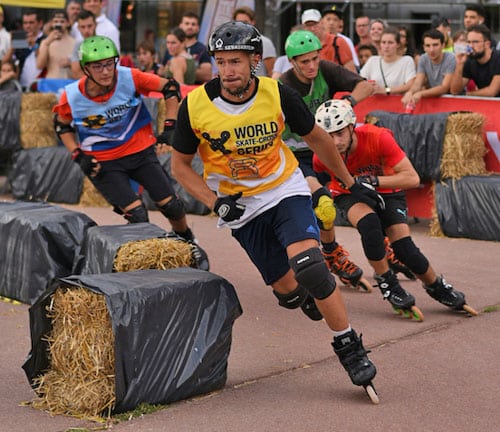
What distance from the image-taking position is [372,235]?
7.54 metres

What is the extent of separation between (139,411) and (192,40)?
8.90m

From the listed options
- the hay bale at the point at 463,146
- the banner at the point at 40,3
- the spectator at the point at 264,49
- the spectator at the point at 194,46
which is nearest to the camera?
the hay bale at the point at 463,146

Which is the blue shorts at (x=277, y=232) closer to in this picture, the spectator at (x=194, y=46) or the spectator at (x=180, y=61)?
the spectator at (x=180, y=61)

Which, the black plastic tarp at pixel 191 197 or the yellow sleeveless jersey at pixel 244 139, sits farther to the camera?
the black plastic tarp at pixel 191 197

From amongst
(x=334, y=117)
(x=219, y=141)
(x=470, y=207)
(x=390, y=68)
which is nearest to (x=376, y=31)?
(x=390, y=68)

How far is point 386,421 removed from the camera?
530 centimetres

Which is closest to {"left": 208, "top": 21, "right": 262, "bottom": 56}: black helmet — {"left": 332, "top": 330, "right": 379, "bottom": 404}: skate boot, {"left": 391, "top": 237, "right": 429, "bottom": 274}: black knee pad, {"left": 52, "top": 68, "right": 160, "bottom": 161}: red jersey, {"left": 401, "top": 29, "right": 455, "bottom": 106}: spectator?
{"left": 332, "top": 330, "right": 379, "bottom": 404}: skate boot

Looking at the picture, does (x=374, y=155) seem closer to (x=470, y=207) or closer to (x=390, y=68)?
(x=470, y=207)

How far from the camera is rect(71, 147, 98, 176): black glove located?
8.47 m

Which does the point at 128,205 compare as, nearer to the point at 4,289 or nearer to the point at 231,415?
the point at 4,289

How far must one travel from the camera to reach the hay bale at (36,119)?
46.5 ft

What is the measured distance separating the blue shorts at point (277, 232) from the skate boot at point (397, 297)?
4.77 ft

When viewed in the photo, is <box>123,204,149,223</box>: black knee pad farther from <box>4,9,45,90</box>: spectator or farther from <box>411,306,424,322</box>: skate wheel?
<box>4,9,45,90</box>: spectator

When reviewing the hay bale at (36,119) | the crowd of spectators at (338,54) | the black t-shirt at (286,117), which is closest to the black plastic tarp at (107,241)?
A: the black t-shirt at (286,117)
